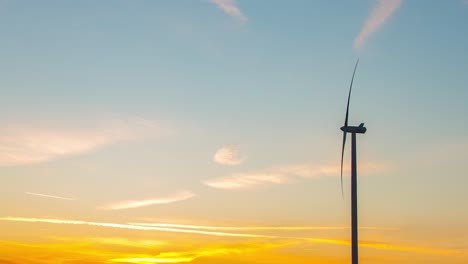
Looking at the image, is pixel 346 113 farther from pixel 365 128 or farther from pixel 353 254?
pixel 353 254

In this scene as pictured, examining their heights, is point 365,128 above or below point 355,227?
above

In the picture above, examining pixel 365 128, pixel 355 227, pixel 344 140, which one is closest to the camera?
pixel 355 227

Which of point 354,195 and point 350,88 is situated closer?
point 354,195

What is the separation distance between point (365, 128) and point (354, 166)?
741cm

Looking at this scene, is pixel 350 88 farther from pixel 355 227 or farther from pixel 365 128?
pixel 355 227

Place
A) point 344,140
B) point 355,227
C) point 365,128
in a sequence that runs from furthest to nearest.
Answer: point 344,140, point 365,128, point 355,227

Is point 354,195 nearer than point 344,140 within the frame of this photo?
Yes

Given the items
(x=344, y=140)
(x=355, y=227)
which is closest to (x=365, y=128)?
(x=344, y=140)

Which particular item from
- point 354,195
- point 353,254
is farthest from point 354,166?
point 353,254

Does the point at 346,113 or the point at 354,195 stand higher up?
the point at 346,113

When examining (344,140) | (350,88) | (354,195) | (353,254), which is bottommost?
(353,254)

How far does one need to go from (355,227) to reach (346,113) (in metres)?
22.0

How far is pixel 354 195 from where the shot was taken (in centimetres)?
8731

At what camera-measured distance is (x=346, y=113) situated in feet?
334
